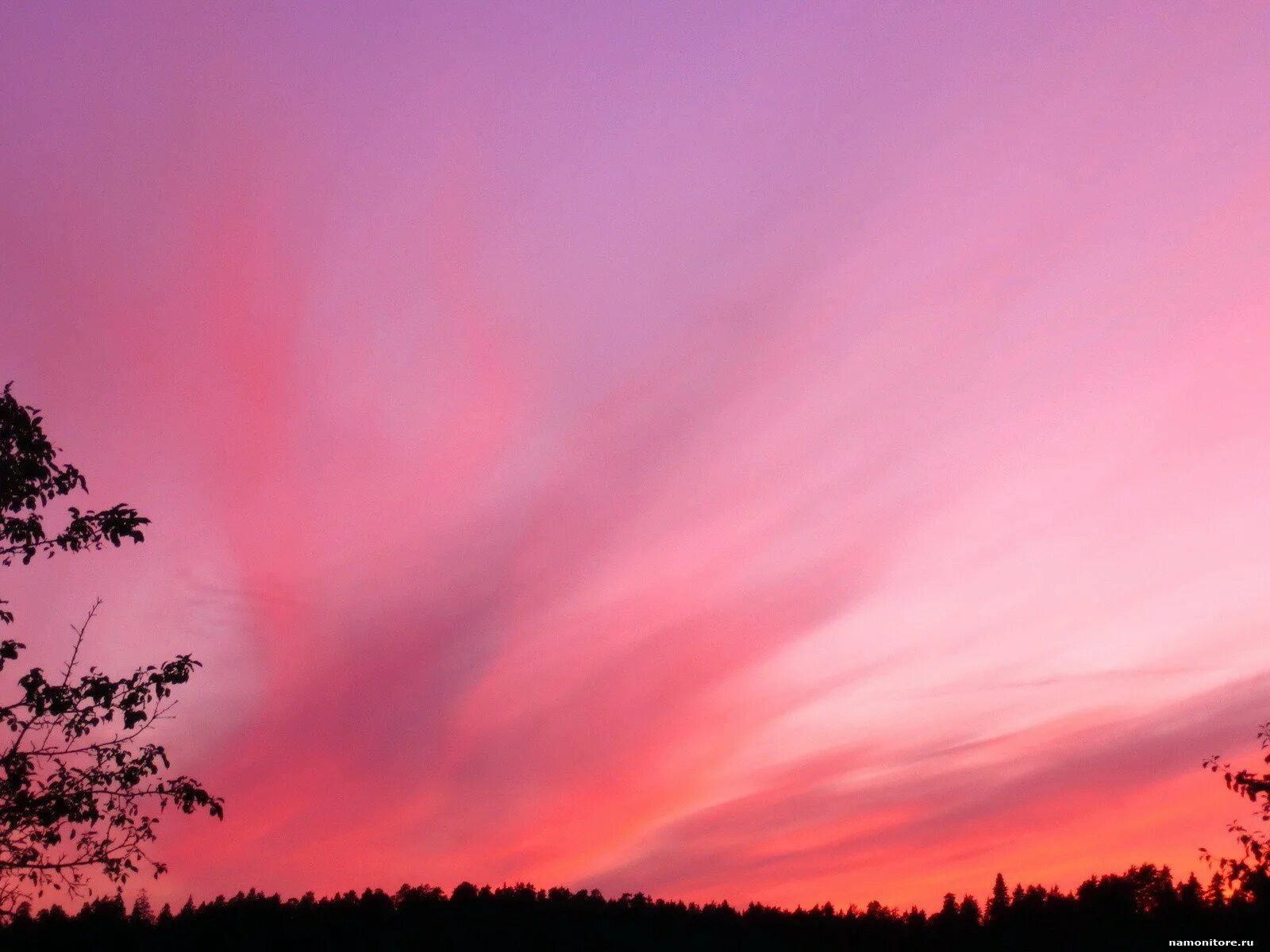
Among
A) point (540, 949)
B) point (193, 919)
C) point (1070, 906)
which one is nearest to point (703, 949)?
point (540, 949)

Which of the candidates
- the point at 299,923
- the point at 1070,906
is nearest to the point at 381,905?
the point at 299,923

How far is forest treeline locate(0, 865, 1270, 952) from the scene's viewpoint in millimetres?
105750

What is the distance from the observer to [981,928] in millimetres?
122500

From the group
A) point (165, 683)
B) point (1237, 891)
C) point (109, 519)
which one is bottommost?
point (1237, 891)

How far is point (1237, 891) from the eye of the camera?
150 ft

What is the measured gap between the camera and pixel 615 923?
5472 inches

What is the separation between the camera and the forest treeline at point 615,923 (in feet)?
347

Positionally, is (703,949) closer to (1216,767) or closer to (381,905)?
(381,905)

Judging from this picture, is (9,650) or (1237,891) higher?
(9,650)

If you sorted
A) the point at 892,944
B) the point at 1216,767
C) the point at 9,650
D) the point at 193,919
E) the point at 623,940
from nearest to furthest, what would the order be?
the point at 9,650 → the point at 1216,767 → the point at 193,919 → the point at 892,944 → the point at 623,940

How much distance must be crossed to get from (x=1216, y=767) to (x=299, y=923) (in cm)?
10832

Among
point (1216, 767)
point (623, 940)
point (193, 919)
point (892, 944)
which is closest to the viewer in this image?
point (1216, 767)

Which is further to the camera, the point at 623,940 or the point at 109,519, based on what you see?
the point at 623,940

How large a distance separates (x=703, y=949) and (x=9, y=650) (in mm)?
134784
